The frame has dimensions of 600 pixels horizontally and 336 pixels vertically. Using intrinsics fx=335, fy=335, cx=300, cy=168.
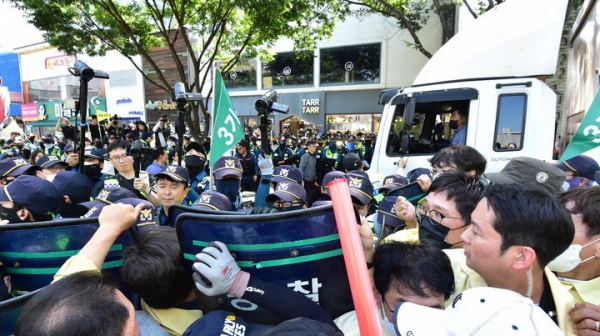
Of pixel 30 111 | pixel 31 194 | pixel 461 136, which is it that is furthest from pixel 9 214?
pixel 30 111

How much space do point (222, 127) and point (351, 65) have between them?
16.8 metres

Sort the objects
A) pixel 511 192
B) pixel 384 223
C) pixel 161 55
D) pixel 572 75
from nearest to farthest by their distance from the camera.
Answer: pixel 511 192 < pixel 384 223 < pixel 572 75 < pixel 161 55

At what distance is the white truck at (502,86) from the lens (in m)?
4.22

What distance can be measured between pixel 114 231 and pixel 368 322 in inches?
41.1

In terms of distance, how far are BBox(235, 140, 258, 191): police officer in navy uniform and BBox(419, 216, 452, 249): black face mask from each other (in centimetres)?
545

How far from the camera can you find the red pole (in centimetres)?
90

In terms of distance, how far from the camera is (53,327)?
0.85m

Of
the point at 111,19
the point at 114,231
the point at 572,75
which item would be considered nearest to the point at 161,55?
the point at 111,19

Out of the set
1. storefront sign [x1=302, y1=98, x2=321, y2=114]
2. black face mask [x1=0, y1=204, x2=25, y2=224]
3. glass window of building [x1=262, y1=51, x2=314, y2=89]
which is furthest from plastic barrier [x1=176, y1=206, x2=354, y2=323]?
glass window of building [x1=262, y1=51, x2=314, y2=89]

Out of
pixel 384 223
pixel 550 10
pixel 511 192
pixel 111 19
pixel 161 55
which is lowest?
pixel 384 223

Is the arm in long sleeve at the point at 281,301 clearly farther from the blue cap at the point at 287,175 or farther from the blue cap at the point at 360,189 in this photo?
the blue cap at the point at 287,175

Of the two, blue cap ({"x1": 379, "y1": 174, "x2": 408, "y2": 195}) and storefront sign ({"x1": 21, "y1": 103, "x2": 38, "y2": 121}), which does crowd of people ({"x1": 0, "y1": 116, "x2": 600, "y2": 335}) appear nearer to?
blue cap ({"x1": 379, "y1": 174, "x2": 408, "y2": 195})

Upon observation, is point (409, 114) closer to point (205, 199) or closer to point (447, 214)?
point (447, 214)

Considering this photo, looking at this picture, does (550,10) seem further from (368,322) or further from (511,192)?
(368,322)
